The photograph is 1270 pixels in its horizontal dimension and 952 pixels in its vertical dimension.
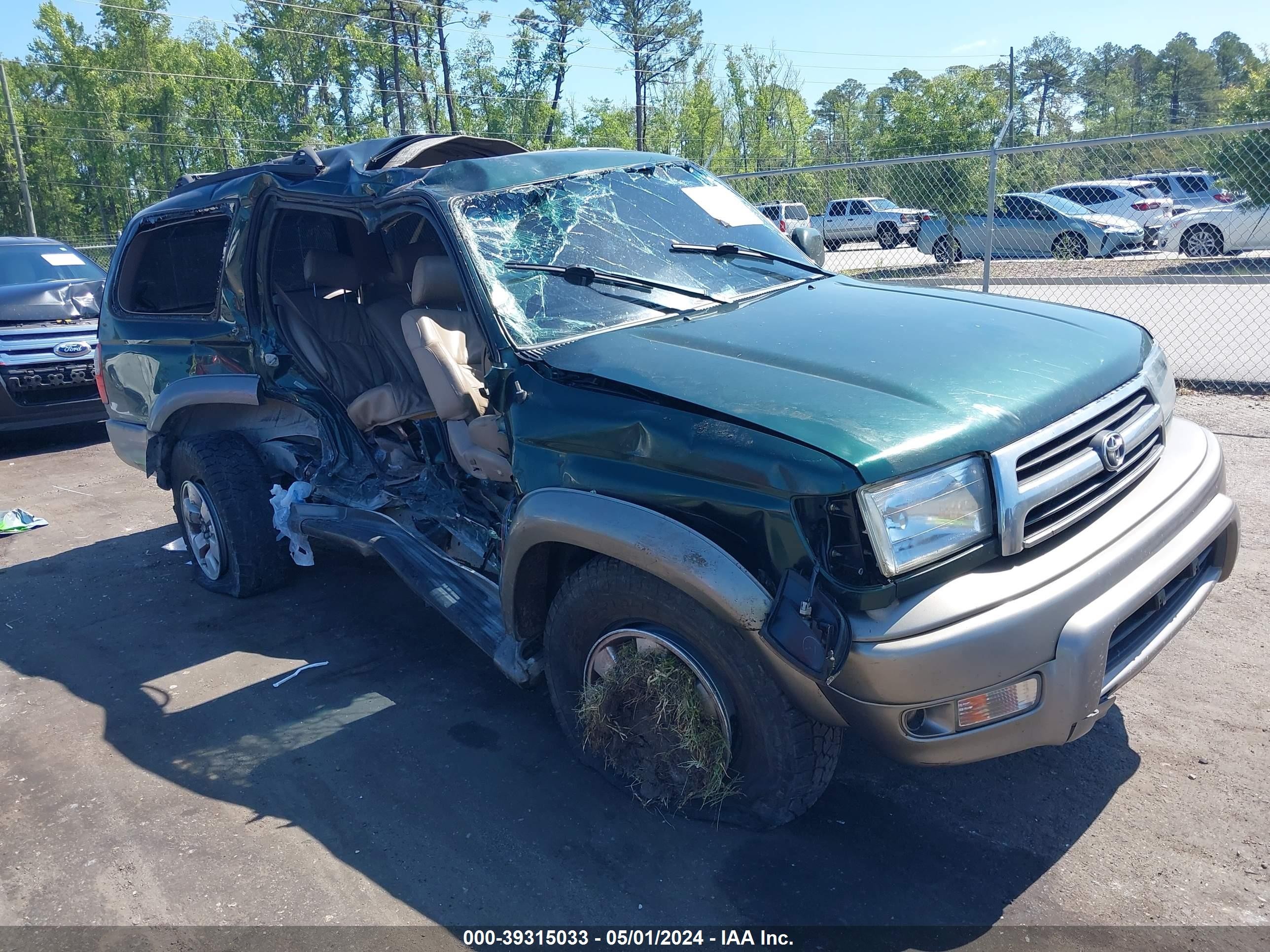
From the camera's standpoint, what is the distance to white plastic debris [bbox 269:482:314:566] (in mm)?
4617

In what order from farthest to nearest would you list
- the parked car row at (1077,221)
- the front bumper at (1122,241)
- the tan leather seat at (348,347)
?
the front bumper at (1122,241)
the parked car row at (1077,221)
the tan leather seat at (348,347)

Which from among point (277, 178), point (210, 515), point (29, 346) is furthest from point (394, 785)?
point (29, 346)

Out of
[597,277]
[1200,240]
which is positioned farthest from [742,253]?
[1200,240]

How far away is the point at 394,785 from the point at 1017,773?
214 cm

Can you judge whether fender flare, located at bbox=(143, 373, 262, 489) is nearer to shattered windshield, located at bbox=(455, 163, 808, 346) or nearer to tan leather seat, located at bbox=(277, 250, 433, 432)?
tan leather seat, located at bbox=(277, 250, 433, 432)

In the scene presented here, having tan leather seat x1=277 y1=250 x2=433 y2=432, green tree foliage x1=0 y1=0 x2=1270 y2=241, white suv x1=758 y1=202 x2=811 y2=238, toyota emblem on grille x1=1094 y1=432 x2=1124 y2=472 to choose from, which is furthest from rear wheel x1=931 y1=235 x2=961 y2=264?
green tree foliage x1=0 y1=0 x2=1270 y2=241

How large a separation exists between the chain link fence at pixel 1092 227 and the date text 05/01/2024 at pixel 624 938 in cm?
676

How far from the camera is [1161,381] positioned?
334 centimetres

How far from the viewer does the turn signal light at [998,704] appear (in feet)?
7.98

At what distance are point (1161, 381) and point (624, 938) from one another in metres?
2.55

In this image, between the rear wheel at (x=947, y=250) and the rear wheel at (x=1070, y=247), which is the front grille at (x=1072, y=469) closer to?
the rear wheel at (x=1070, y=247)

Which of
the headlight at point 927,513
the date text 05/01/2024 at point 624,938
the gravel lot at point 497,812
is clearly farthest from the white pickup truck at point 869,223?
the date text 05/01/2024 at point 624,938

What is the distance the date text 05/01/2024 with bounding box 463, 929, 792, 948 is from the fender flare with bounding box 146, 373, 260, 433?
2.93 metres

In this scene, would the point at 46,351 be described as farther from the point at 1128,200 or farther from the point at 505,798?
the point at 1128,200
